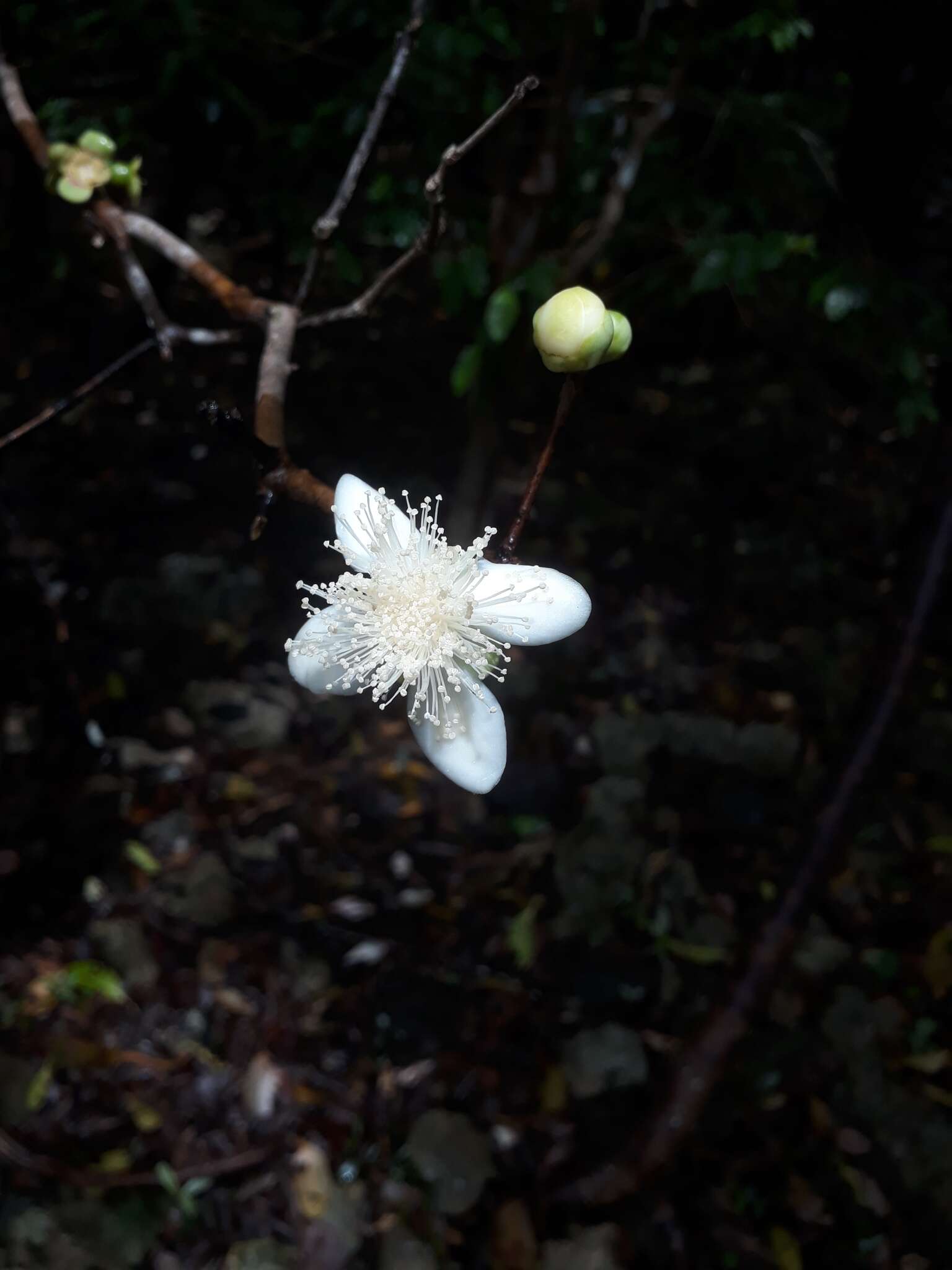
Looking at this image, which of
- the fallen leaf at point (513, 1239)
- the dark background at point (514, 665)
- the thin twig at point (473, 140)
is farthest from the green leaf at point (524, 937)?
the thin twig at point (473, 140)

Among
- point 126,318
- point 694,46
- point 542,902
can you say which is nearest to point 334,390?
point 126,318

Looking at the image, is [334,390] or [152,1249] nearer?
[152,1249]

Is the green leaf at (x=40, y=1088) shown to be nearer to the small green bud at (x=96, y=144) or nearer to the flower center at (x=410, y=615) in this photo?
the flower center at (x=410, y=615)

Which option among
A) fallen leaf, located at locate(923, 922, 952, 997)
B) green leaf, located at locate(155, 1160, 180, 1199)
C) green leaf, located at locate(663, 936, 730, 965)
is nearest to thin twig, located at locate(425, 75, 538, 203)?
green leaf, located at locate(663, 936, 730, 965)

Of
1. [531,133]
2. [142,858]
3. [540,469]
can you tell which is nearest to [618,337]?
[540,469]

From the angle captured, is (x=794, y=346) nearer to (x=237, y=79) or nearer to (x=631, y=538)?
(x=631, y=538)

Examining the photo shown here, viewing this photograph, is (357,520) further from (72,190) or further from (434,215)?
(72,190)

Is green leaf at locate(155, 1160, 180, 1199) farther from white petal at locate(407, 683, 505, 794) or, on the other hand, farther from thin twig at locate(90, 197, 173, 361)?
thin twig at locate(90, 197, 173, 361)
